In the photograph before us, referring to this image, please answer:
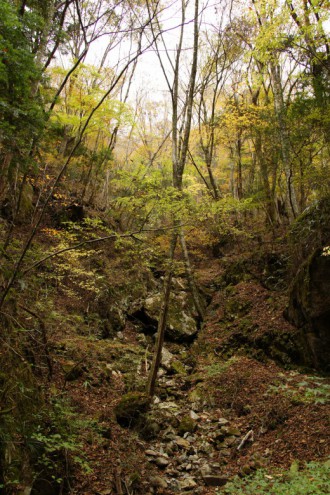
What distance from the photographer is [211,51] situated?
1698 centimetres

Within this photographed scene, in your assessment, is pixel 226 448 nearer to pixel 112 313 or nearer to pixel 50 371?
pixel 50 371

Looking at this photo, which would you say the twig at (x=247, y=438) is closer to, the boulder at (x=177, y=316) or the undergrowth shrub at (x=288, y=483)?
the undergrowth shrub at (x=288, y=483)

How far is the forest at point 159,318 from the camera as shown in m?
4.09

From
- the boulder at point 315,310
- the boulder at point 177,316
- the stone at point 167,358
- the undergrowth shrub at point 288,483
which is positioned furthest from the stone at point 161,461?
the boulder at point 177,316

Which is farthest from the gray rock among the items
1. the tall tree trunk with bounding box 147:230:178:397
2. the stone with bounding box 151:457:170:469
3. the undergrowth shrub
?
the tall tree trunk with bounding box 147:230:178:397

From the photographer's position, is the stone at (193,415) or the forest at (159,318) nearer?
the forest at (159,318)

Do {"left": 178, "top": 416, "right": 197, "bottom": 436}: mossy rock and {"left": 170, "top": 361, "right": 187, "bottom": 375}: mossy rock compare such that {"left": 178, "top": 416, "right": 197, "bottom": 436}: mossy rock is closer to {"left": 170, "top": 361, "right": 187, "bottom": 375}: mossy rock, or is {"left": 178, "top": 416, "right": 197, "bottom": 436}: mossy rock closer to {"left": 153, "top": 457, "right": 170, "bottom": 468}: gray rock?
{"left": 153, "top": 457, "right": 170, "bottom": 468}: gray rock

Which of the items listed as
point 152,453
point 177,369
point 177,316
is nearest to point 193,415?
point 152,453

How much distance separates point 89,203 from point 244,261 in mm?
8151

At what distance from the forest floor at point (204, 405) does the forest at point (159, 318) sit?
4 cm

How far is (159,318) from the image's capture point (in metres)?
7.92

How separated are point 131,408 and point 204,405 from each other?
1.86m

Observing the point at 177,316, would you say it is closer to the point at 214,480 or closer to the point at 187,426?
the point at 187,426

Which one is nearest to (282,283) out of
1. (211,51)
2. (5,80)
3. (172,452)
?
(172,452)
